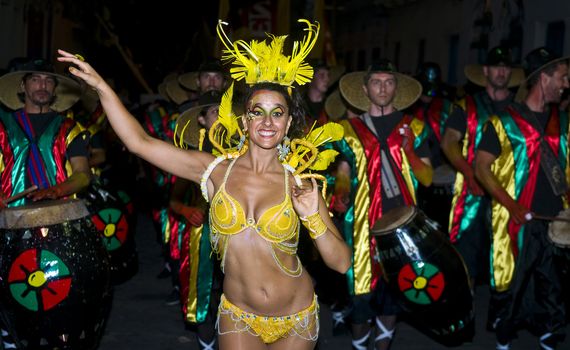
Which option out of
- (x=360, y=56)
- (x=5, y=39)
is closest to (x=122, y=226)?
Answer: (x=5, y=39)

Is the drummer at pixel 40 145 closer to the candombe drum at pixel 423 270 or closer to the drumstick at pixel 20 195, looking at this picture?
the drumstick at pixel 20 195

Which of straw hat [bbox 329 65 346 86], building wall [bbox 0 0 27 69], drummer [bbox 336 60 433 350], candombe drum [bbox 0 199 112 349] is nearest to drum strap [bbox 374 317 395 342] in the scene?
drummer [bbox 336 60 433 350]

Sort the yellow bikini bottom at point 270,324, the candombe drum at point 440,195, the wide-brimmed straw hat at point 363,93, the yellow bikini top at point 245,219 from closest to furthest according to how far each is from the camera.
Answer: the yellow bikini top at point 245,219
the yellow bikini bottom at point 270,324
the wide-brimmed straw hat at point 363,93
the candombe drum at point 440,195

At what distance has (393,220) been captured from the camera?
20.0 feet

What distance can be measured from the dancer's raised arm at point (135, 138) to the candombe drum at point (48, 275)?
55.8 inches

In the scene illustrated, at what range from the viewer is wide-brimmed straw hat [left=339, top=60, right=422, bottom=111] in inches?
285

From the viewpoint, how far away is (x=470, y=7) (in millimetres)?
21422

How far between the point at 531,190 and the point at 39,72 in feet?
11.7

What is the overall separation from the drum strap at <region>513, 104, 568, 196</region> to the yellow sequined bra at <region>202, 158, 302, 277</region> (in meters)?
2.85

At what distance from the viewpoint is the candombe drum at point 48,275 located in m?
5.50

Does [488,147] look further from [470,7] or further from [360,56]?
[360,56]

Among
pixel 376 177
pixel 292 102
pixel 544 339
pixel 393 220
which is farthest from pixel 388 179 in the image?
pixel 292 102

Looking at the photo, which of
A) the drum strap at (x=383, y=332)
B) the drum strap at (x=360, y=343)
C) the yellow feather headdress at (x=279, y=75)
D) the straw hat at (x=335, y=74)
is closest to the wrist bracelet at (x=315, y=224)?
the yellow feather headdress at (x=279, y=75)

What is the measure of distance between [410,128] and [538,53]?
1365 millimetres
